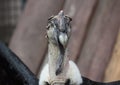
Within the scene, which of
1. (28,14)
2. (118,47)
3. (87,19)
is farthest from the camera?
(28,14)

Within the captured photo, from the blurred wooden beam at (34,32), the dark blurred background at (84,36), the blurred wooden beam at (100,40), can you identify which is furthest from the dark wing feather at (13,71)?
the blurred wooden beam at (34,32)

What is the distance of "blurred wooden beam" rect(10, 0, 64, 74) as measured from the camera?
3646 mm

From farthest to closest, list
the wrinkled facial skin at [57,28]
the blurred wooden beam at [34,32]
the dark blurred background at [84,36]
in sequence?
1. the blurred wooden beam at [34,32]
2. the dark blurred background at [84,36]
3. the wrinkled facial skin at [57,28]

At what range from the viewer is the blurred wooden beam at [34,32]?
144 inches

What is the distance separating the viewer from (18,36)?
3.74m

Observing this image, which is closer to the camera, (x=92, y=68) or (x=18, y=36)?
(x=92, y=68)

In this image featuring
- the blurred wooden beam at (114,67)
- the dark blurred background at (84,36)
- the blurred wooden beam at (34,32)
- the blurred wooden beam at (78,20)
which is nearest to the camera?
the blurred wooden beam at (114,67)

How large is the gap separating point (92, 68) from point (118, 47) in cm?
21

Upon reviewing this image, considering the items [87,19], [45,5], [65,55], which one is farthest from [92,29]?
[65,55]

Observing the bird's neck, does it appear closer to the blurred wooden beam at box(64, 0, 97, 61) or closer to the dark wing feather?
the dark wing feather

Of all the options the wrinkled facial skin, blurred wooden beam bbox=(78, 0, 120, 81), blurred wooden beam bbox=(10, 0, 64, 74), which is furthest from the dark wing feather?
blurred wooden beam bbox=(10, 0, 64, 74)

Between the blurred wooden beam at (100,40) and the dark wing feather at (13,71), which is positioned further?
the blurred wooden beam at (100,40)

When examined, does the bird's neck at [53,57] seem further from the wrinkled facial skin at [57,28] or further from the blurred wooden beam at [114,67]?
the blurred wooden beam at [114,67]

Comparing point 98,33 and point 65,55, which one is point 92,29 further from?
point 65,55
